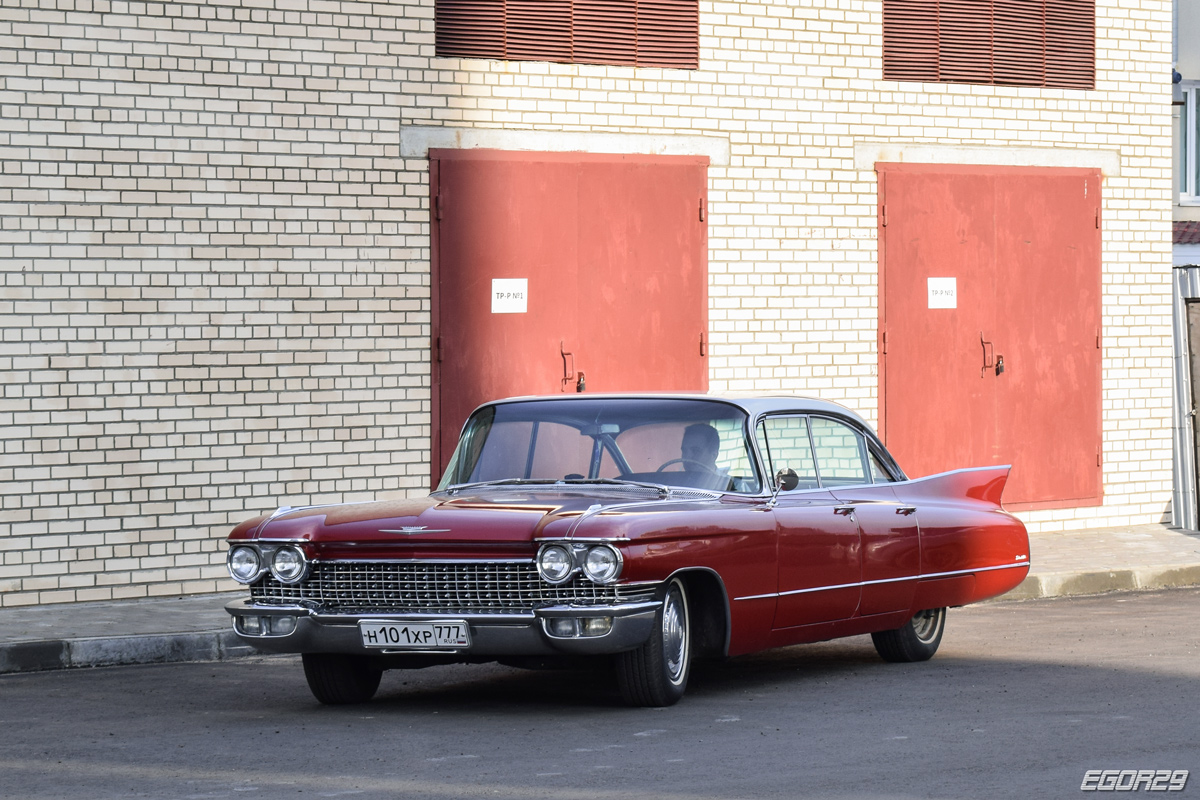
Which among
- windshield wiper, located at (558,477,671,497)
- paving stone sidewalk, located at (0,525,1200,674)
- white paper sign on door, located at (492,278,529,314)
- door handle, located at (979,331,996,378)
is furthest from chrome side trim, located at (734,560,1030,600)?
door handle, located at (979,331,996,378)

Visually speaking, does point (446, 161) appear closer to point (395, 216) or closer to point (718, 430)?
point (395, 216)

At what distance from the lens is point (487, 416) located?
28.7 feet

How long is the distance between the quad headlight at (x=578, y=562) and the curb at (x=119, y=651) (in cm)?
311

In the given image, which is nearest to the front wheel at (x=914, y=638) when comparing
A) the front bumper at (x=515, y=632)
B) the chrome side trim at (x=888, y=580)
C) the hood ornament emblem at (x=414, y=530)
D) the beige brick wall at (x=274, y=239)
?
the chrome side trim at (x=888, y=580)

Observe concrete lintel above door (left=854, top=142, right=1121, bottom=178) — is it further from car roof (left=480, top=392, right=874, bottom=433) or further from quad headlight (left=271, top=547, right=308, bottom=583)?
quad headlight (left=271, top=547, right=308, bottom=583)

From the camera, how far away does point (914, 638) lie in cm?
926

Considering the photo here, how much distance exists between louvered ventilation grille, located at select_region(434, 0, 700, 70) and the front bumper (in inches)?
268

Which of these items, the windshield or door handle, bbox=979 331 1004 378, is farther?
door handle, bbox=979 331 1004 378

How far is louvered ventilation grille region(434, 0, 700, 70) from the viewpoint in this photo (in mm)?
13344

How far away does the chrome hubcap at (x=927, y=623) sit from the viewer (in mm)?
9344

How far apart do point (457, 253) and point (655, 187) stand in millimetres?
1743

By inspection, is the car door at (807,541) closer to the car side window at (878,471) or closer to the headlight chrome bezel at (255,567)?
the car side window at (878,471)

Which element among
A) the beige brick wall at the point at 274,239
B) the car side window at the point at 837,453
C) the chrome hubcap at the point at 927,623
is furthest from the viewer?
the beige brick wall at the point at 274,239

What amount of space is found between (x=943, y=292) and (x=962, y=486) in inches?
234
